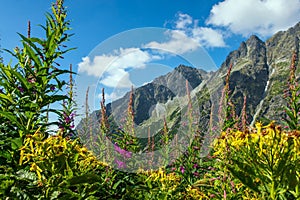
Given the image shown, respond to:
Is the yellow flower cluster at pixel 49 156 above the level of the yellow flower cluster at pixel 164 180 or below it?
above

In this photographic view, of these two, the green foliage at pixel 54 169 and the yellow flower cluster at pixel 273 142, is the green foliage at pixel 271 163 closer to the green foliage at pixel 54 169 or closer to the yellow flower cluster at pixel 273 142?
the yellow flower cluster at pixel 273 142

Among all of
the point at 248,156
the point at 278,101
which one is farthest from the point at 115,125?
the point at 278,101

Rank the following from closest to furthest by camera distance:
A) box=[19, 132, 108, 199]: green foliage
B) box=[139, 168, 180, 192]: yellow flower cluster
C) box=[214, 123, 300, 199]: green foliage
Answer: box=[214, 123, 300, 199]: green foliage → box=[19, 132, 108, 199]: green foliage → box=[139, 168, 180, 192]: yellow flower cluster

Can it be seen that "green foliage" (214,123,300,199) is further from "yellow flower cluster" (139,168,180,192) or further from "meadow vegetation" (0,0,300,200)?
"yellow flower cluster" (139,168,180,192)

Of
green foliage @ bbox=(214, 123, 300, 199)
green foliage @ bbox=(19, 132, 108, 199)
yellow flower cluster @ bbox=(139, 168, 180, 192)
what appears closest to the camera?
green foliage @ bbox=(214, 123, 300, 199)

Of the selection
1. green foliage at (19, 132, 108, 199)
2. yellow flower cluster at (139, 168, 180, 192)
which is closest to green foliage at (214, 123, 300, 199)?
green foliage at (19, 132, 108, 199)

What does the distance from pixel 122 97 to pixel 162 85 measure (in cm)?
77

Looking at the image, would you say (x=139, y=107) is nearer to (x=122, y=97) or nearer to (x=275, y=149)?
(x=122, y=97)

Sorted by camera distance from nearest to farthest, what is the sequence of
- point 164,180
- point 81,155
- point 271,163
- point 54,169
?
point 271,163 → point 54,169 → point 81,155 → point 164,180

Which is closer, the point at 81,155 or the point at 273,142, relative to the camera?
the point at 273,142

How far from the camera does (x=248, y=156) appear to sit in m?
1.76

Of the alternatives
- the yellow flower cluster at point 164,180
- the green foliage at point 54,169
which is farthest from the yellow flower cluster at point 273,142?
the yellow flower cluster at point 164,180

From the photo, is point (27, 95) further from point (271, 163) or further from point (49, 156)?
point (271, 163)

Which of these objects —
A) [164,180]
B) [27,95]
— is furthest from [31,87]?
[164,180]
